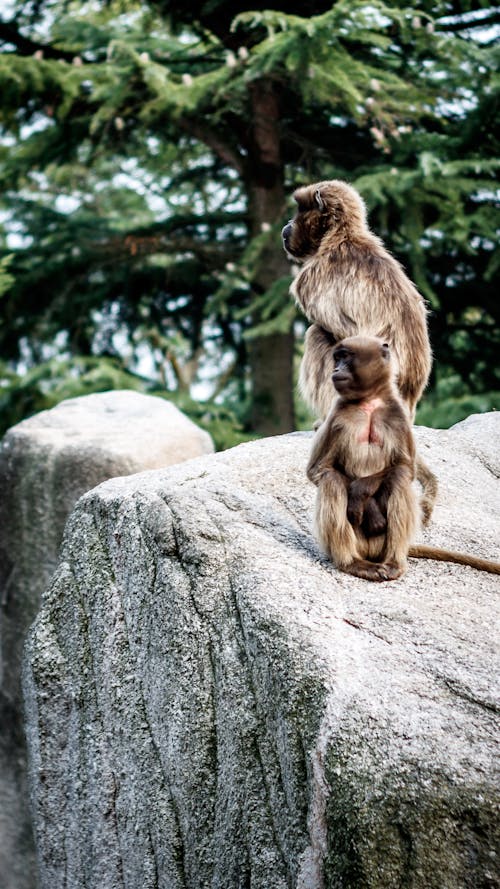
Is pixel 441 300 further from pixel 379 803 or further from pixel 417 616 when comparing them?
pixel 379 803

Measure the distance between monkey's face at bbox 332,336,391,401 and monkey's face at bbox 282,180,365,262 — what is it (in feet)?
6.60

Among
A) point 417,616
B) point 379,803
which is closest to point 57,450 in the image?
point 417,616

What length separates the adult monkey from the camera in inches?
236

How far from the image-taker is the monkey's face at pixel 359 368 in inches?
180

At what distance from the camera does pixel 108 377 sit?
1187 cm

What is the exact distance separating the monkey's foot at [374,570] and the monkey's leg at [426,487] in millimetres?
823

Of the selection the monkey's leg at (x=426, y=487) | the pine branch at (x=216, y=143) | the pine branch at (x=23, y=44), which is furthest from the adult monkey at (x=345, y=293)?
the pine branch at (x=23, y=44)

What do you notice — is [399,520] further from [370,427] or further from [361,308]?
[361,308]

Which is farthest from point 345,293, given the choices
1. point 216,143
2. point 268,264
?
point 216,143

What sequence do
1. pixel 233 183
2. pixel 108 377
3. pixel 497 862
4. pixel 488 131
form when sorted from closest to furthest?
pixel 497 862, pixel 488 131, pixel 108 377, pixel 233 183

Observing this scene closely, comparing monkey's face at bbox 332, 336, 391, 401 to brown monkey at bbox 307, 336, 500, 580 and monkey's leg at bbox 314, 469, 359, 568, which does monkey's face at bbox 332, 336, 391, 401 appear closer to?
brown monkey at bbox 307, 336, 500, 580

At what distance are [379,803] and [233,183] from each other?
11667 millimetres

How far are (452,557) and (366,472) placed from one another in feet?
1.95

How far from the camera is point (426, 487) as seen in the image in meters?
5.39
